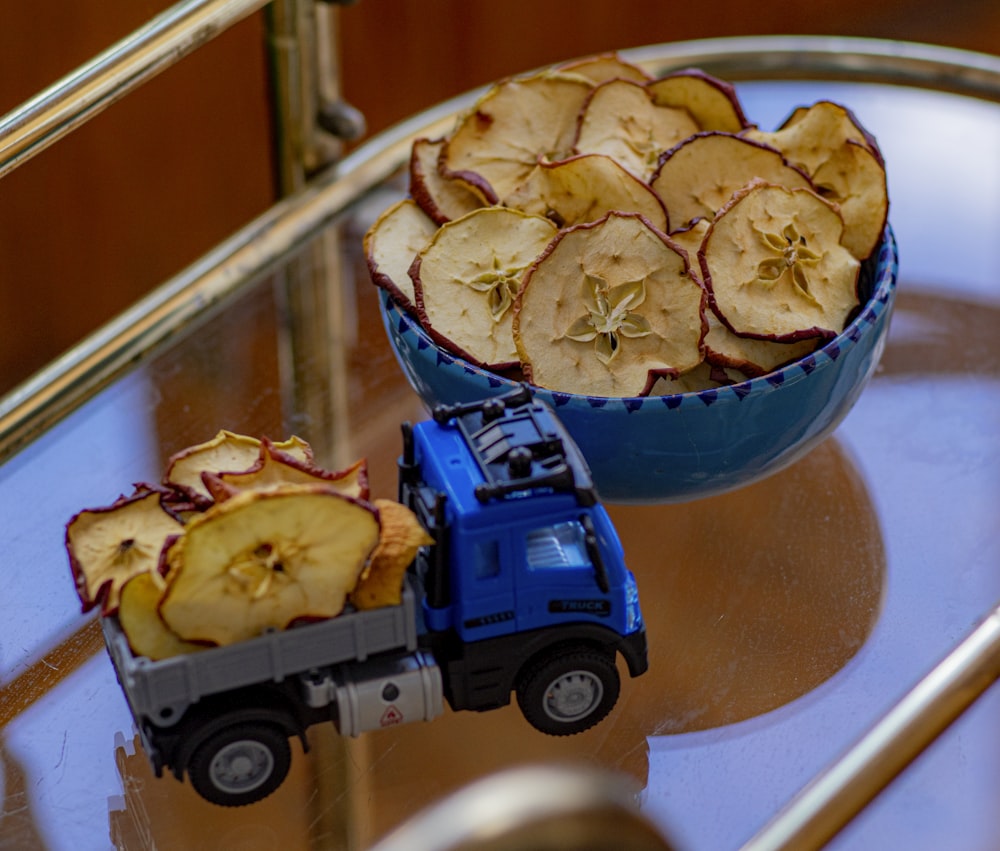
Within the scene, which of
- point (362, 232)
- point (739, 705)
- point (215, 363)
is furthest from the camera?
point (362, 232)

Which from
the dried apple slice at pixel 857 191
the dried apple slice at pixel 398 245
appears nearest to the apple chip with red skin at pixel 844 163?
the dried apple slice at pixel 857 191

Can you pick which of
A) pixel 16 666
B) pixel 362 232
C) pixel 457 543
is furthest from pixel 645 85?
pixel 16 666

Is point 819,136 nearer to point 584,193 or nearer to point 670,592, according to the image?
point 584,193

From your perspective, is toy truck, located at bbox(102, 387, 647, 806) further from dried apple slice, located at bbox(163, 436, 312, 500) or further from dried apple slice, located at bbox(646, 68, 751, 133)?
dried apple slice, located at bbox(646, 68, 751, 133)

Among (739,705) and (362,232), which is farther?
(362,232)

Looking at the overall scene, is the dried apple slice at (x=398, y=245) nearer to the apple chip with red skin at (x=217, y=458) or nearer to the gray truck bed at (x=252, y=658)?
the apple chip with red skin at (x=217, y=458)

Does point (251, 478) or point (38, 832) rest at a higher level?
point (251, 478)

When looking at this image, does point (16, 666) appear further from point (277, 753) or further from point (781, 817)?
point (781, 817)

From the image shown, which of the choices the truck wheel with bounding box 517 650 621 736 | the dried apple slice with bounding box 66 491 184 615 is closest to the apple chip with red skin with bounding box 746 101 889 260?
the truck wheel with bounding box 517 650 621 736
